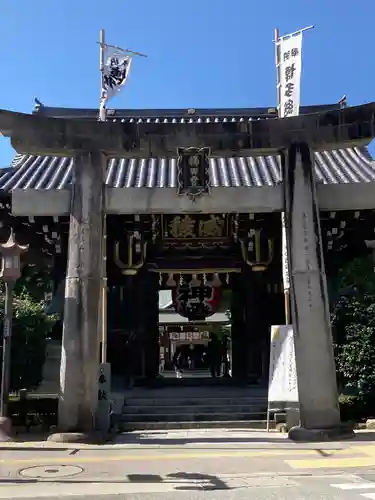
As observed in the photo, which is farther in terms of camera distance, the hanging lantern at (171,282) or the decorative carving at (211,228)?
the hanging lantern at (171,282)

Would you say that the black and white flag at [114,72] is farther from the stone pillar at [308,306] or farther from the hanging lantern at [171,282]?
the stone pillar at [308,306]

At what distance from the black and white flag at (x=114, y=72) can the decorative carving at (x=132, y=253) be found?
4.46 metres

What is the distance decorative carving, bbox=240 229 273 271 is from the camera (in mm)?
15203

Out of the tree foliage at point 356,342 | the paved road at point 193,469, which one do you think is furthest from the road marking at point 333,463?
the tree foliage at point 356,342

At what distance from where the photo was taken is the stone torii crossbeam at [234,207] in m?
10.0

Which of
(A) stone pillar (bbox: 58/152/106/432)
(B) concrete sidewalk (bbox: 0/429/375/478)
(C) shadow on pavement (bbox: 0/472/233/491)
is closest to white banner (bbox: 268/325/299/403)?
(B) concrete sidewalk (bbox: 0/429/375/478)

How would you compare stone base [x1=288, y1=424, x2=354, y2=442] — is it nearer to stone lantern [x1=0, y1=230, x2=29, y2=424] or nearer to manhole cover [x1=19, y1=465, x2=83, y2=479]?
manhole cover [x1=19, y1=465, x2=83, y2=479]

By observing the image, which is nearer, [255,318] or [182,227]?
[182,227]

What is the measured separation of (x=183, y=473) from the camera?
23.1 ft

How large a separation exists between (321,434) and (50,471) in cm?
485

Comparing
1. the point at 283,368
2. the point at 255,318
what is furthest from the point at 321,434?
the point at 255,318

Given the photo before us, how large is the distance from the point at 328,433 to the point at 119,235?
8.00m

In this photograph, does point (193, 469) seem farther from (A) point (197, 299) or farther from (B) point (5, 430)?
(A) point (197, 299)

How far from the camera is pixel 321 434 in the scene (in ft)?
31.4
